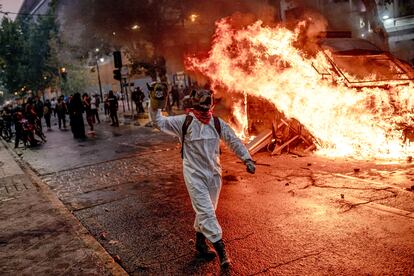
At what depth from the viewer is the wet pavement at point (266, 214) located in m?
3.98

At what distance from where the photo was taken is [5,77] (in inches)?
1940

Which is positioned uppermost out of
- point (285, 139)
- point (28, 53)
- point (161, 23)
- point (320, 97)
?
point (28, 53)

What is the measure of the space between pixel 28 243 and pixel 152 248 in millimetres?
1756

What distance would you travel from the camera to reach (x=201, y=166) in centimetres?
404

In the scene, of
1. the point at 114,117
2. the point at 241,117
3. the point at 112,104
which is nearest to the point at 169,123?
the point at 241,117

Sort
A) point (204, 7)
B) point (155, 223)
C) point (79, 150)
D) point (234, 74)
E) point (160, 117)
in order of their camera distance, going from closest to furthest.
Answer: point (160, 117), point (155, 223), point (234, 74), point (79, 150), point (204, 7)

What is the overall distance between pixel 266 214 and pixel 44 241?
2.99 metres

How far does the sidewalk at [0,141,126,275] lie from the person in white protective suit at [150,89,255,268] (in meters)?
1.07

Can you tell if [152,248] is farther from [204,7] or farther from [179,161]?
[204,7]

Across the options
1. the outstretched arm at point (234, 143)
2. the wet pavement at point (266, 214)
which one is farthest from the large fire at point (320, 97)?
the outstretched arm at point (234, 143)

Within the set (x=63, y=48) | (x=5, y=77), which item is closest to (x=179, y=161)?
(x=63, y=48)

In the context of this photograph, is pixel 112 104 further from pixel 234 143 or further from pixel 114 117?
pixel 234 143

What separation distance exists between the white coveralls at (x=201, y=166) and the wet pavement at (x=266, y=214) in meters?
0.50

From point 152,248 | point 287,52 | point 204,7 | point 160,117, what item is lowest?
point 152,248
